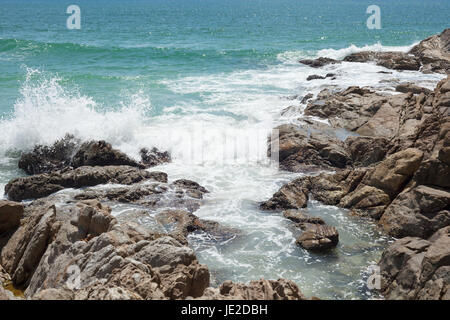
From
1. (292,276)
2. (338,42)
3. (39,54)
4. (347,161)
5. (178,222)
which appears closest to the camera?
(292,276)

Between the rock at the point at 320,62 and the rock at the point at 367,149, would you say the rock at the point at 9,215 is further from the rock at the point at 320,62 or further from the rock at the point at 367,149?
the rock at the point at 320,62

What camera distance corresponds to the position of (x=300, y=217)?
11891mm

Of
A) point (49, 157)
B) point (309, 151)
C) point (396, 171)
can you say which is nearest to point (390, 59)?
point (309, 151)

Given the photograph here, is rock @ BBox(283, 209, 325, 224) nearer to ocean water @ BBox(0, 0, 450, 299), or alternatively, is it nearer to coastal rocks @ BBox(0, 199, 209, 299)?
ocean water @ BBox(0, 0, 450, 299)

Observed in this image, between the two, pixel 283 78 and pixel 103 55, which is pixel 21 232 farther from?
pixel 103 55

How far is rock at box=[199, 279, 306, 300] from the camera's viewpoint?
5922mm

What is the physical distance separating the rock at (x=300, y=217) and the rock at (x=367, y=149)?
13.3 ft

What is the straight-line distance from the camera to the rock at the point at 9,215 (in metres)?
9.90

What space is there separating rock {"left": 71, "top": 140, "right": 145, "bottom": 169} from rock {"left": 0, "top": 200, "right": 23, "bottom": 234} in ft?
16.4

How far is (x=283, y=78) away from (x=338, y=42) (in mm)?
24820

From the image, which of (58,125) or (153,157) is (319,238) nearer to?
(153,157)

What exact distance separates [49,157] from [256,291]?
1200cm

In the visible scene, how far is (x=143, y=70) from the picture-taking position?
113 ft

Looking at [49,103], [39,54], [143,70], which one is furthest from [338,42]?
[49,103]
